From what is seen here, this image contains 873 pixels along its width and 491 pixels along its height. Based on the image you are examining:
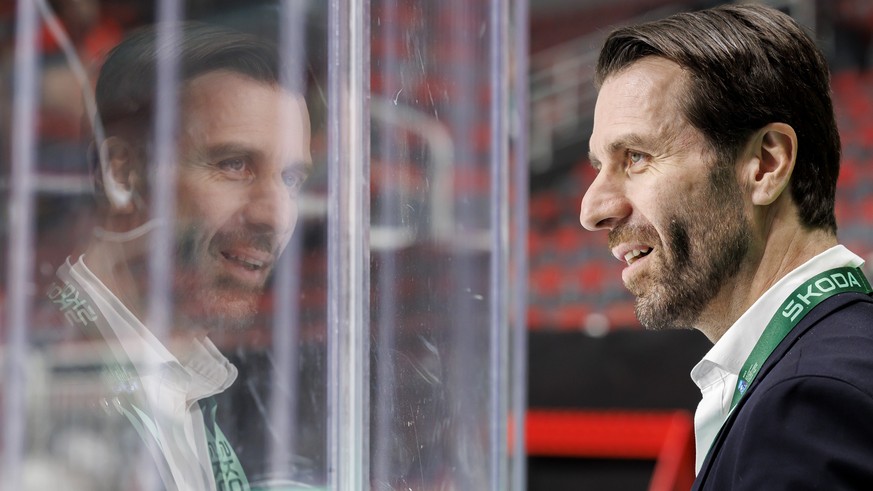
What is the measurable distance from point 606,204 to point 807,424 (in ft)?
1.03

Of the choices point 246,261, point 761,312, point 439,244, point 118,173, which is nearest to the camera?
point 118,173

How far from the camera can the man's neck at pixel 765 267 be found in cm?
85

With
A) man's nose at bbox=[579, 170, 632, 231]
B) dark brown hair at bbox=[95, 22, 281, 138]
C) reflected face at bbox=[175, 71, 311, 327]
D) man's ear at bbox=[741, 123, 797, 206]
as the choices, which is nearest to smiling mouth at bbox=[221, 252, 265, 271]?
reflected face at bbox=[175, 71, 311, 327]

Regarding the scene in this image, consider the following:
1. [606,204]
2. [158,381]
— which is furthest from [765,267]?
[158,381]

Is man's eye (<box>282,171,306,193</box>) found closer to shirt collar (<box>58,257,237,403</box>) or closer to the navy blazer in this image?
shirt collar (<box>58,257,237,403</box>)

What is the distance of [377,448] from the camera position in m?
0.82

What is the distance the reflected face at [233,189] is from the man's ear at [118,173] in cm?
4

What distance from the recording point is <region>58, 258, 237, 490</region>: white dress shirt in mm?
603

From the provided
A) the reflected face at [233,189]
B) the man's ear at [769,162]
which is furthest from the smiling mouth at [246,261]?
the man's ear at [769,162]

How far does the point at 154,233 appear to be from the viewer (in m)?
0.62

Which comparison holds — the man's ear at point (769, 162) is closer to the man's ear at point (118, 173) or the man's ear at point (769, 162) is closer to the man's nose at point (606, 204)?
the man's nose at point (606, 204)

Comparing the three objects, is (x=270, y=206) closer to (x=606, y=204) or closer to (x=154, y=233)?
(x=154, y=233)

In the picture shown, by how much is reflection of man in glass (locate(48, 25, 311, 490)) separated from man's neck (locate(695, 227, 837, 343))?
0.38 metres

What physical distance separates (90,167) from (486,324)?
58cm
